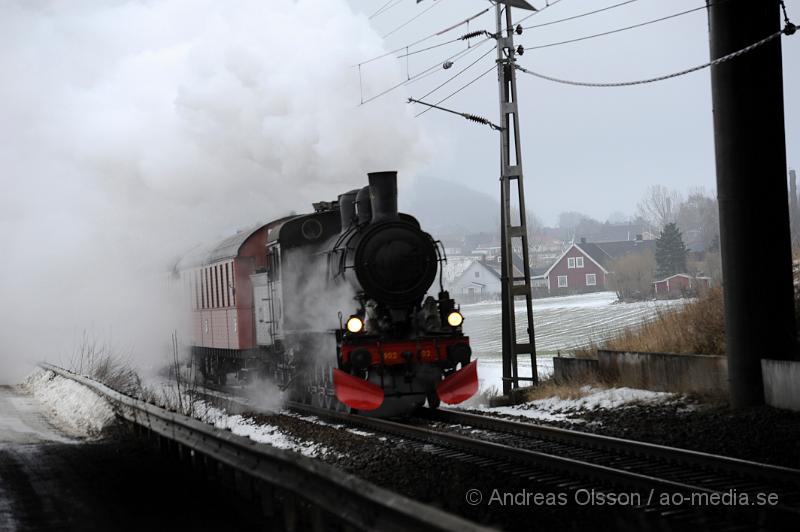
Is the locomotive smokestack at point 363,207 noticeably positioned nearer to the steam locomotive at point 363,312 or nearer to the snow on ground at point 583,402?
Answer: the steam locomotive at point 363,312

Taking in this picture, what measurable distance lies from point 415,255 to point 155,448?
5204 millimetres

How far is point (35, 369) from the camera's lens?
80.3 feet

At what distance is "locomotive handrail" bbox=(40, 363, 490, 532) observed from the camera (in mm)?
4926

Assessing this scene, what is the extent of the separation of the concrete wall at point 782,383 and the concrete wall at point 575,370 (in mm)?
4193

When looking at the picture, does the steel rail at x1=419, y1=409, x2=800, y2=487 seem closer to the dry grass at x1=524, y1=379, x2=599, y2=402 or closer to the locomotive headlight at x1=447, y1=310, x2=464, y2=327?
the locomotive headlight at x1=447, y1=310, x2=464, y2=327

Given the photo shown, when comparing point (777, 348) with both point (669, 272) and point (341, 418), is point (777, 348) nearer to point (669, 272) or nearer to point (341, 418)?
point (341, 418)

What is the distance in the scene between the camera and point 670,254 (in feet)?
222

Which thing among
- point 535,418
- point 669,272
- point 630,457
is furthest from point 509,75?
point 669,272

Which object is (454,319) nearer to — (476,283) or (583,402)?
(583,402)

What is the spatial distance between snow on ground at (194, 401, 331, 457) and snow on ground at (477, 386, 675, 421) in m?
3.70

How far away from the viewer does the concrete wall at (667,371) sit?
13.7 m

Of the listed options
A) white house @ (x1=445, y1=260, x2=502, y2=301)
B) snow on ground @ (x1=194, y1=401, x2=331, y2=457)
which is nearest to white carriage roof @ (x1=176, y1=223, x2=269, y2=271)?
snow on ground @ (x1=194, y1=401, x2=331, y2=457)

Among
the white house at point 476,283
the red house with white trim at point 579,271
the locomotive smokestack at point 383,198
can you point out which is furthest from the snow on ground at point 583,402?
the white house at point 476,283

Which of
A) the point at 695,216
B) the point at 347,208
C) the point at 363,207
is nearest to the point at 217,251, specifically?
the point at 347,208
